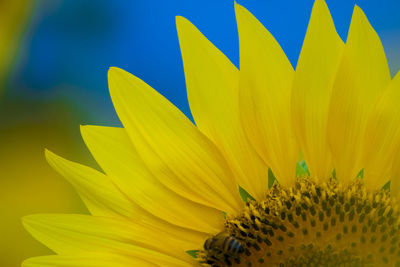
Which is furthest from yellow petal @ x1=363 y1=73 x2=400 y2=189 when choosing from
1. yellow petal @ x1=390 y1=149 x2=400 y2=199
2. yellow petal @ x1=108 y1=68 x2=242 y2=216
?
yellow petal @ x1=108 y1=68 x2=242 y2=216

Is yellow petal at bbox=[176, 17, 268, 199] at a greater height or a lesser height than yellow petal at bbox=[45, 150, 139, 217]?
greater

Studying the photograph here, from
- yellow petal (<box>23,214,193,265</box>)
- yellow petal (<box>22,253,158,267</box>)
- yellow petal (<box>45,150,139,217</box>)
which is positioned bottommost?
yellow petal (<box>22,253,158,267</box>)

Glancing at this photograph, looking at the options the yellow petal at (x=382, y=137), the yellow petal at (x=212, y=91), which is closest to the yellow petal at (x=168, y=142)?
the yellow petal at (x=212, y=91)

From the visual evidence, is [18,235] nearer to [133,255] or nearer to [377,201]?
[133,255]

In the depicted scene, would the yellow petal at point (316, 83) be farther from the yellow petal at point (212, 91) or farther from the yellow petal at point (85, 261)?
the yellow petal at point (85, 261)

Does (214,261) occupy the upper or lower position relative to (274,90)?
lower

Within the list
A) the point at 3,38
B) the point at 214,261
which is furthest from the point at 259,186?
the point at 3,38

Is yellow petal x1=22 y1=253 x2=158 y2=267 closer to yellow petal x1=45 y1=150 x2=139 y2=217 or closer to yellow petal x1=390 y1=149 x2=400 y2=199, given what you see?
yellow petal x1=45 y1=150 x2=139 y2=217

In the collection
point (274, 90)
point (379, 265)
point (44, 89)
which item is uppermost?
point (44, 89)
